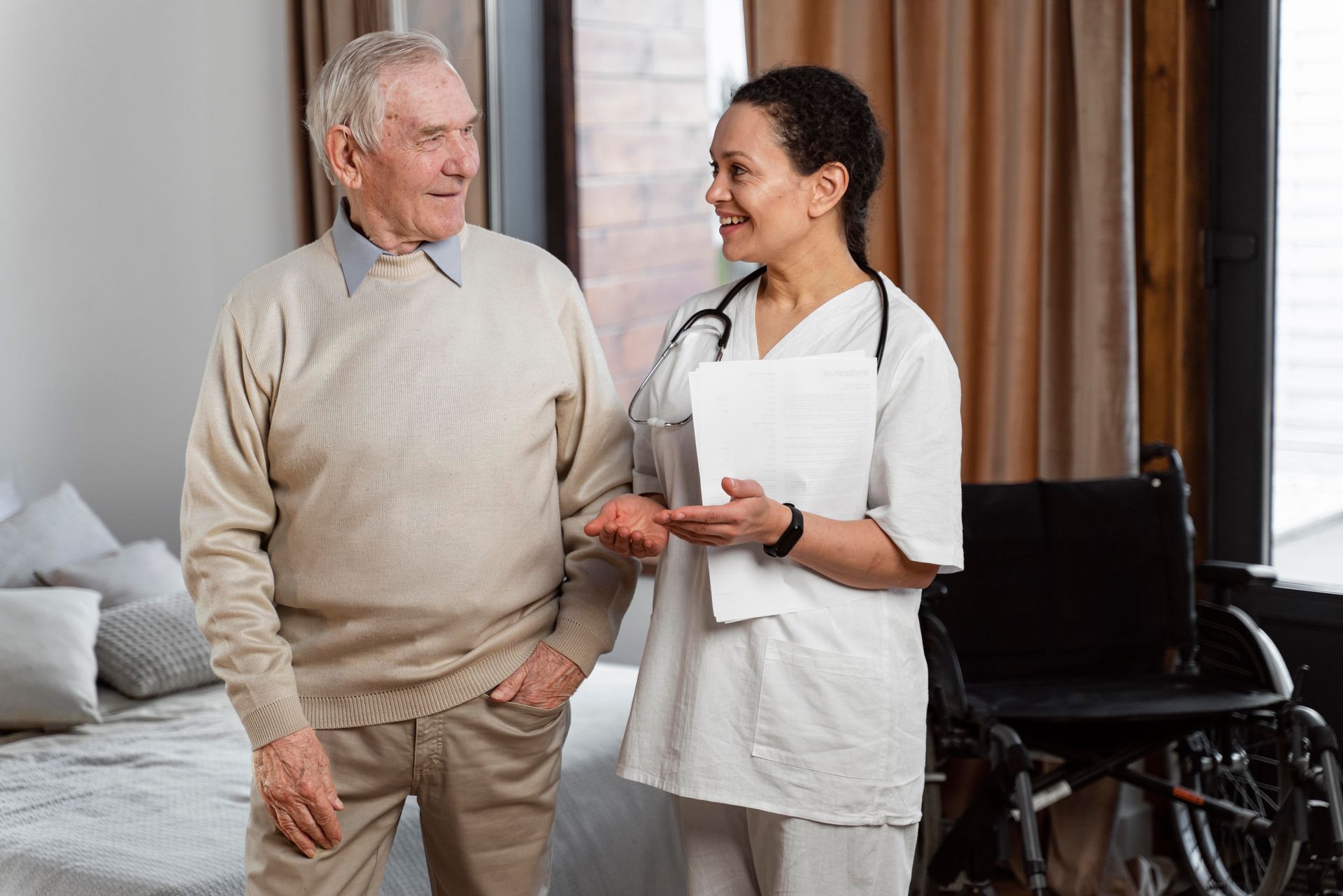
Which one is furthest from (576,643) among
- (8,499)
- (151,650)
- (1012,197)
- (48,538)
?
(8,499)

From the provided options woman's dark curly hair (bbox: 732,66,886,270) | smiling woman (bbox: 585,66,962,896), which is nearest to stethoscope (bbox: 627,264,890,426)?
smiling woman (bbox: 585,66,962,896)

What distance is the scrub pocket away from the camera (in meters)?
1.42

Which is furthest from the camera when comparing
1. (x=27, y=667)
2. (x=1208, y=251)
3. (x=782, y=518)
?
(x=1208, y=251)

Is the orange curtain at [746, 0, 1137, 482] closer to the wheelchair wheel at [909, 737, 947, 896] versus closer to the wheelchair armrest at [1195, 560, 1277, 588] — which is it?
the wheelchair armrest at [1195, 560, 1277, 588]

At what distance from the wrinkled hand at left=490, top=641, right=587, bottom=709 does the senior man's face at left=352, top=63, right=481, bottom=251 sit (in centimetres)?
51

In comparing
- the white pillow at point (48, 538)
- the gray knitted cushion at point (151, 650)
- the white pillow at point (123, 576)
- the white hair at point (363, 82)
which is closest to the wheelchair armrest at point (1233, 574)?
the white hair at point (363, 82)

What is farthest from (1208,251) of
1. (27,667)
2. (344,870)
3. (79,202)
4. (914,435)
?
(79,202)

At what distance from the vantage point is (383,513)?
1.50 metres

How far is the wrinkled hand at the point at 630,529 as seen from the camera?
58.1 inches

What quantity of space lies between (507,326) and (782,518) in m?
0.44

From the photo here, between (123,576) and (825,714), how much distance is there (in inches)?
83.4

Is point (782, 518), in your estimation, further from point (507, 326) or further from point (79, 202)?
point (79, 202)

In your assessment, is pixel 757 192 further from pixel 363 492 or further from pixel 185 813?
pixel 185 813

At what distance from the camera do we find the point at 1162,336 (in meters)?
2.77
